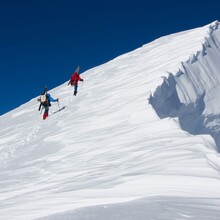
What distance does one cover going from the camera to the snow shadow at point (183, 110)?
15.8m

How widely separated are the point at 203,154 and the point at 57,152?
15.6 feet

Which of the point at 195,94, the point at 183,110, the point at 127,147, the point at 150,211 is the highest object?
the point at 195,94

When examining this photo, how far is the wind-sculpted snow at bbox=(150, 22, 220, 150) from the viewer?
16.5 metres

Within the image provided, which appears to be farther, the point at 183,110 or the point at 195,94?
the point at 195,94

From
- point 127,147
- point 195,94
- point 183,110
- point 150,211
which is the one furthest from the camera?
point 195,94

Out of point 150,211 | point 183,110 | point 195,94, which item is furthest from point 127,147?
point 195,94

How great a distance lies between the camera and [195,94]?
62.1ft

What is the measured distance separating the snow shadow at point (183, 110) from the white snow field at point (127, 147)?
5 cm

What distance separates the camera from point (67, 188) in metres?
6.28

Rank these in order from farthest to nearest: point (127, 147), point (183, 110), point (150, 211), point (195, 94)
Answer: point (195, 94) < point (183, 110) < point (127, 147) < point (150, 211)

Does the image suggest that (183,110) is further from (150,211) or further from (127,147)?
(150,211)

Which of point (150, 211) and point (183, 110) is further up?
point (183, 110)

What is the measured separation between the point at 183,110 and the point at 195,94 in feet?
6.13

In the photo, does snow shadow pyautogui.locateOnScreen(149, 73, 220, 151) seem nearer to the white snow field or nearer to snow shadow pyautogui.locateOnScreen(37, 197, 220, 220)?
the white snow field
